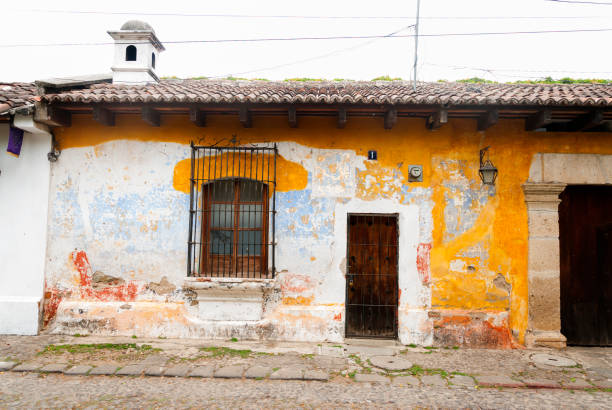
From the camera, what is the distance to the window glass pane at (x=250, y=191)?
6040mm

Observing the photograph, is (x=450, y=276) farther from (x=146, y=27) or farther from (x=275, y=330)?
(x=146, y=27)

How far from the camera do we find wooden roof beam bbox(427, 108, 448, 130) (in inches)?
209

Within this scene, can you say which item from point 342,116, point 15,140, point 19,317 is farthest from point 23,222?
point 342,116

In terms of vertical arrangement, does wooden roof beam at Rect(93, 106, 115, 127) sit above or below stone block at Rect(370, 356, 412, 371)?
above

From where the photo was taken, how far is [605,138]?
582 cm

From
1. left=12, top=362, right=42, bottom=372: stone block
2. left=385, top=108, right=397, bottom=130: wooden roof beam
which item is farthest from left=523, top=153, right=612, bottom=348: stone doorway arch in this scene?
left=12, top=362, right=42, bottom=372: stone block

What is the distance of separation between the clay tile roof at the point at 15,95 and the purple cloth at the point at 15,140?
1.37 ft

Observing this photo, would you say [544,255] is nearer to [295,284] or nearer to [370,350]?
[370,350]

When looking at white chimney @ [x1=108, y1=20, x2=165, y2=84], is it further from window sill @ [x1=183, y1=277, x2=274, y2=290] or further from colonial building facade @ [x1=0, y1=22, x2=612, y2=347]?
window sill @ [x1=183, y1=277, x2=274, y2=290]

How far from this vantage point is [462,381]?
446cm

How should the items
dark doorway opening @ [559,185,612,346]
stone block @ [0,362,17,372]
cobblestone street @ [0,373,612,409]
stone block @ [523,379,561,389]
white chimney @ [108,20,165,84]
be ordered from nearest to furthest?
cobblestone street @ [0,373,612,409] < stone block @ [523,379,561,389] < stone block @ [0,362,17,372] < dark doorway opening @ [559,185,612,346] < white chimney @ [108,20,165,84]

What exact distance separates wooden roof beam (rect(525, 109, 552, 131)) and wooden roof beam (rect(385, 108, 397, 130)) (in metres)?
1.94

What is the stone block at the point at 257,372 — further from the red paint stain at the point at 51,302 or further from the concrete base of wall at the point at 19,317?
the concrete base of wall at the point at 19,317

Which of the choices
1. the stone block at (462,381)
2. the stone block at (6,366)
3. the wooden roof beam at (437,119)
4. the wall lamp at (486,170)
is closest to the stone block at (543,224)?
the wall lamp at (486,170)
